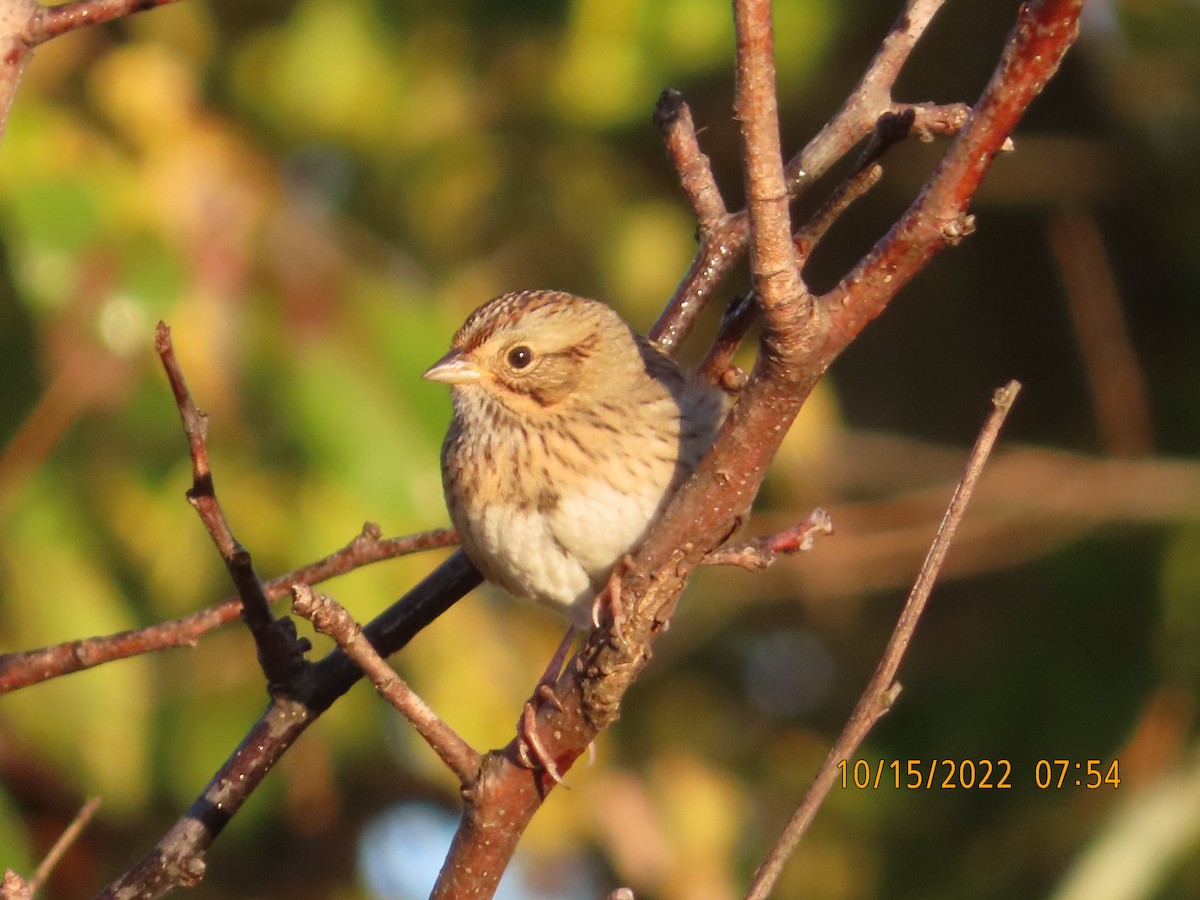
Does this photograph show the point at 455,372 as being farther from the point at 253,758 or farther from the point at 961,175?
the point at 961,175

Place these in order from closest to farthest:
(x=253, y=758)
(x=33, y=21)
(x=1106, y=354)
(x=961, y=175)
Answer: (x=961, y=175) < (x=33, y=21) < (x=253, y=758) < (x=1106, y=354)

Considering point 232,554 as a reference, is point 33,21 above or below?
above

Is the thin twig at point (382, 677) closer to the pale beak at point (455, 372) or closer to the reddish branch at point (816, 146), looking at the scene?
the reddish branch at point (816, 146)

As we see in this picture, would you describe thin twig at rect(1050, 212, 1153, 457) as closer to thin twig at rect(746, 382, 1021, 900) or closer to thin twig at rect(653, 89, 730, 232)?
thin twig at rect(653, 89, 730, 232)

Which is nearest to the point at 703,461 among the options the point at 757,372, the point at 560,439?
the point at 757,372

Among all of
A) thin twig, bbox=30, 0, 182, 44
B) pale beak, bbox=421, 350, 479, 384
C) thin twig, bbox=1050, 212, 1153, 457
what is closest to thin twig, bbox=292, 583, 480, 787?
thin twig, bbox=30, 0, 182, 44

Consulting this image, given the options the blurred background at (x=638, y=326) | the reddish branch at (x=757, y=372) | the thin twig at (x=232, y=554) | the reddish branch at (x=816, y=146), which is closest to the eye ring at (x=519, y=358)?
the reddish branch at (x=816, y=146)

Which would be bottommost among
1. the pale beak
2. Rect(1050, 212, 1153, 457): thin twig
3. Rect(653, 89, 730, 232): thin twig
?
Rect(653, 89, 730, 232): thin twig
